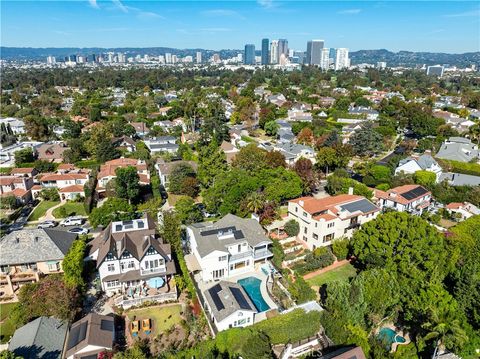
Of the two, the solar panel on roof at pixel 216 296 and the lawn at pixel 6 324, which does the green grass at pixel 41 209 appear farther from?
the solar panel on roof at pixel 216 296

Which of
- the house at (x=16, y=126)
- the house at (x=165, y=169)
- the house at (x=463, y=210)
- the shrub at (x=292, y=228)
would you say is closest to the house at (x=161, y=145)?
the house at (x=165, y=169)

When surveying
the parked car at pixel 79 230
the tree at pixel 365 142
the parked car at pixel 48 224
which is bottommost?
the parked car at pixel 48 224

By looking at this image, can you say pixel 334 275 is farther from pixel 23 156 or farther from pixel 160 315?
pixel 23 156

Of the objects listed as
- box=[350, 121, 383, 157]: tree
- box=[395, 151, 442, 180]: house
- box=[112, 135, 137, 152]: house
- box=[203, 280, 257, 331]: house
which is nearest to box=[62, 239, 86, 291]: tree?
box=[203, 280, 257, 331]: house

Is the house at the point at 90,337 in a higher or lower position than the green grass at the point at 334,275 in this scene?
higher

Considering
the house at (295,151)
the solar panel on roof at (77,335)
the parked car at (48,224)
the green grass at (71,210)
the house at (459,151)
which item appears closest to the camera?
the solar panel on roof at (77,335)

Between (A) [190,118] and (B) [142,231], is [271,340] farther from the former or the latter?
(A) [190,118]

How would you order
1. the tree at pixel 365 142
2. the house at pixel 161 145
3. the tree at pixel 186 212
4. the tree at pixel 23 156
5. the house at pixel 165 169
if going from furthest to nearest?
the house at pixel 161 145 < the tree at pixel 365 142 < the tree at pixel 23 156 < the house at pixel 165 169 < the tree at pixel 186 212

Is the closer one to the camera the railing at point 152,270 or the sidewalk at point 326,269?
the railing at point 152,270
